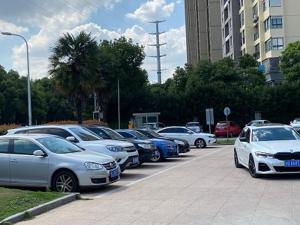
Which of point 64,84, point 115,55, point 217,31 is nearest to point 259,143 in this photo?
point 64,84

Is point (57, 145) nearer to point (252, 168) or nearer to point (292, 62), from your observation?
point (252, 168)

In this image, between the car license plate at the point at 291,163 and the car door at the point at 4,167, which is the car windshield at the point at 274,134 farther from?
the car door at the point at 4,167

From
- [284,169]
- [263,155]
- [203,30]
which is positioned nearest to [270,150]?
[263,155]

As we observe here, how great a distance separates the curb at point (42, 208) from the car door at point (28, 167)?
167 centimetres

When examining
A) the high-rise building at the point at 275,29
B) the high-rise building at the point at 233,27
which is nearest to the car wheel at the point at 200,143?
the high-rise building at the point at 275,29

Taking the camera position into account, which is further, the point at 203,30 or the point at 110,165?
the point at 203,30

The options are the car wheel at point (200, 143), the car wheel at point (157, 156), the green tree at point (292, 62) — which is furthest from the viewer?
the green tree at point (292, 62)

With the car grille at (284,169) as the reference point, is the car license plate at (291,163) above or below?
above

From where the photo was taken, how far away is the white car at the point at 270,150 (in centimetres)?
1445

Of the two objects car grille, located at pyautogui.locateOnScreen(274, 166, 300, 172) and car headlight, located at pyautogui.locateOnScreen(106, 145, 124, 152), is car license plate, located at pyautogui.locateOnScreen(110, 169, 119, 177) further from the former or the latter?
car grille, located at pyautogui.locateOnScreen(274, 166, 300, 172)

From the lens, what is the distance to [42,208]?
10438 millimetres

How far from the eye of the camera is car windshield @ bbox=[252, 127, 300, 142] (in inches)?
637

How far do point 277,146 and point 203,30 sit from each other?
128597 mm

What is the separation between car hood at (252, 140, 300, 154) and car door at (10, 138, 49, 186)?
5809mm
